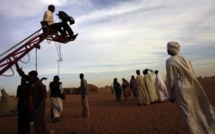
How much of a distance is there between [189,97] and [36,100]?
4.33m

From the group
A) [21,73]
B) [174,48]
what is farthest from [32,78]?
[174,48]

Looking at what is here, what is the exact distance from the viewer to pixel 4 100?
20.4 m

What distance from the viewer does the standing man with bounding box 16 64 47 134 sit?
8.45 meters

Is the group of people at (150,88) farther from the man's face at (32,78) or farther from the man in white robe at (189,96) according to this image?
the man in white robe at (189,96)

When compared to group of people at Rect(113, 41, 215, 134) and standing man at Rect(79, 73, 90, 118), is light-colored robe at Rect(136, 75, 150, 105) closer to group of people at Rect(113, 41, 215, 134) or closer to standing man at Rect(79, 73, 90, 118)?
standing man at Rect(79, 73, 90, 118)

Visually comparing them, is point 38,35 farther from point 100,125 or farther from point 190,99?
point 190,99

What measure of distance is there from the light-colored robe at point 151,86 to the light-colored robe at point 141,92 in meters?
0.27

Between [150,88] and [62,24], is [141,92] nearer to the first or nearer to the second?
[150,88]

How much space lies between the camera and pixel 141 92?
18.5 metres

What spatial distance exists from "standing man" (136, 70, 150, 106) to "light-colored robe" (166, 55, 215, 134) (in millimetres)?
11889

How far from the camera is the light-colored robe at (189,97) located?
6.22 metres

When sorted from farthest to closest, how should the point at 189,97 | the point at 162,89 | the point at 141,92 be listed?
the point at 162,89 → the point at 141,92 → the point at 189,97

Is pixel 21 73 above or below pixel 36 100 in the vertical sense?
above

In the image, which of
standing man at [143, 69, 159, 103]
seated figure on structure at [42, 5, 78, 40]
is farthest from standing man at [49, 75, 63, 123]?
standing man at [143, 69, 159, 103]
